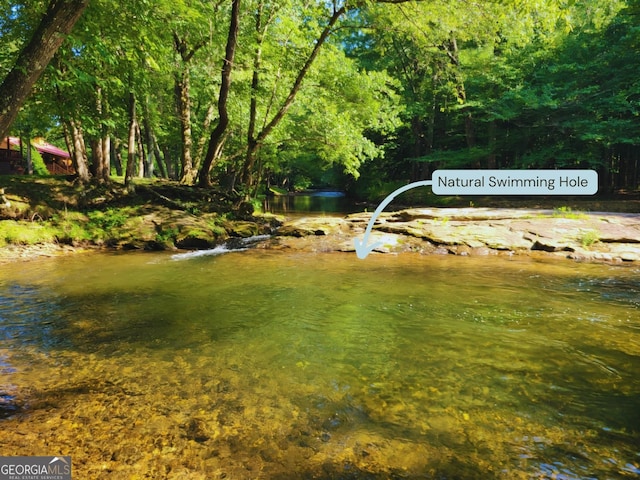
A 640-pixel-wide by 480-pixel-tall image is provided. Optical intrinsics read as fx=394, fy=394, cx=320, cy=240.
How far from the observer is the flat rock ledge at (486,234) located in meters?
12.4

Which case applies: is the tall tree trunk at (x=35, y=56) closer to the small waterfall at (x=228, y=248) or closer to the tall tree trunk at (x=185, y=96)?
the small waterfall at (x=228, y=248)

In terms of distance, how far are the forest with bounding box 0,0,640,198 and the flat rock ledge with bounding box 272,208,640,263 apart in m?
4.71

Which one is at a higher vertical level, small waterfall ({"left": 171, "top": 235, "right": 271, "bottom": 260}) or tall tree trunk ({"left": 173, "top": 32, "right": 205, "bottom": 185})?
tall tree trunk ({"left": 173, "top": 32, "right": 205, "bottom": 185})

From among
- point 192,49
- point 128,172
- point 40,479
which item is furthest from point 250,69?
point 40,479

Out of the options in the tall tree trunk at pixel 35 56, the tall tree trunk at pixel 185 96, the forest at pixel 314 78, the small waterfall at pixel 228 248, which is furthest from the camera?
the tall tree trunk at pixel 185 96

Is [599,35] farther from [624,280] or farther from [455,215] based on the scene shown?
[624,280]

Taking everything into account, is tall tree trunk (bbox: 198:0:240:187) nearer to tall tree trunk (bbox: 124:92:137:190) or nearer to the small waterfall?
tall tree trunk (bbox: 124:92:137:190)

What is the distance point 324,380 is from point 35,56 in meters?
5.26

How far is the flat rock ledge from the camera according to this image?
1241cm

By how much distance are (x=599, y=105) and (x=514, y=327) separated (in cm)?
2297

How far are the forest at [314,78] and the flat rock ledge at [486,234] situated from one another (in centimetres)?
471

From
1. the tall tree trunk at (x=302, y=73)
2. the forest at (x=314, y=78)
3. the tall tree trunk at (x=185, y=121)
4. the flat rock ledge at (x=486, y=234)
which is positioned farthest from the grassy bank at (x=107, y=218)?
the tall tree trunk at (x=185, y=121)

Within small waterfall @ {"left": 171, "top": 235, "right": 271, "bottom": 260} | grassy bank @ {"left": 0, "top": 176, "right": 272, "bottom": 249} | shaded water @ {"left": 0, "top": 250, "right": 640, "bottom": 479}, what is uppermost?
grassy bank @ {"left": 0, "top": 176, "right": 272, "bottom": 249}

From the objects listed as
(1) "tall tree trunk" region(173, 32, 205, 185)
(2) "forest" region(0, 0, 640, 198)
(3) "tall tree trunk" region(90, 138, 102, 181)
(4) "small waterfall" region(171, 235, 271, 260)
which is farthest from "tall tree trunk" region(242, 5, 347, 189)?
(3) "tall tree trunk" region(90, 138, 102, 181)
